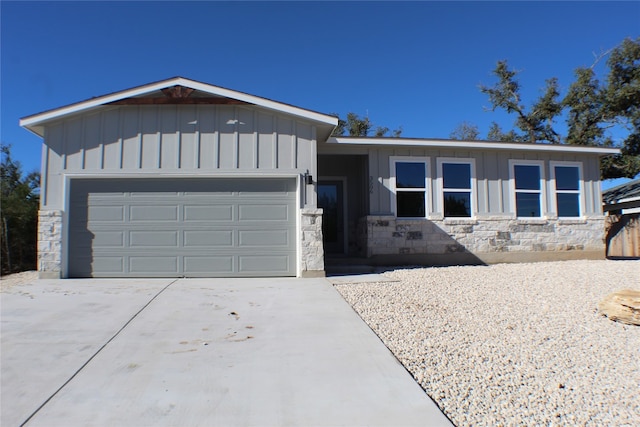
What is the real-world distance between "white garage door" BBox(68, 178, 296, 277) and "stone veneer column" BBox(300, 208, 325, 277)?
29cm

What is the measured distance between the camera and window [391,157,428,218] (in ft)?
32.7

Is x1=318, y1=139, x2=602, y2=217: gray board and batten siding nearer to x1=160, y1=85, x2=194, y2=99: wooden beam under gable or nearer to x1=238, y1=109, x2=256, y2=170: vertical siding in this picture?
x1=238, y1=109, x2=256, y2=170: vertical siding

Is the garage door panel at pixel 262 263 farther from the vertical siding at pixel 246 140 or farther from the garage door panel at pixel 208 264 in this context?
the vertical siding at pixel 246 140

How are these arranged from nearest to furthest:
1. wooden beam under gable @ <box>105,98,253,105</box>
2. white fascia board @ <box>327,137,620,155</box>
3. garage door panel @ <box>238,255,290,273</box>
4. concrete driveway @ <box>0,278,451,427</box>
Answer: concrete driveway @ <box>0,278,451,427</box>
wooden beam under gable @ <box>105,98,253,105</box>
garage door panel @ <box>238,255,290,273</box>
white fascia board @ <box>327,137,620,155</box>

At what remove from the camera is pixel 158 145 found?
7.89 metres

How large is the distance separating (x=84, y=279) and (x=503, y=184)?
34.9ft

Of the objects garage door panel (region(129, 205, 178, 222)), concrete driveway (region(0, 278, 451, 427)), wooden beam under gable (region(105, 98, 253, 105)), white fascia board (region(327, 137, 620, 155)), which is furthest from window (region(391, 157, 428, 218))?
garage door panel (region(129, 205, 178, 222))

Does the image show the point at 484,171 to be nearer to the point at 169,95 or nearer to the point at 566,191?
the point at 566,191

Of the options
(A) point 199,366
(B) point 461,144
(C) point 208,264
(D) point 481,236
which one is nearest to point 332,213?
(B) point 461,144

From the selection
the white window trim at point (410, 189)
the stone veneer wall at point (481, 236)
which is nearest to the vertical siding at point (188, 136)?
the stone veneer wall at point (481, 236)

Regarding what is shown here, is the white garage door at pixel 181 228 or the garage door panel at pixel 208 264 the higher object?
the white garage door at pixel 181 228

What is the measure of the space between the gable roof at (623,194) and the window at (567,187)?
372cm

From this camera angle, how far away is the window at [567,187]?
1067 centimetres

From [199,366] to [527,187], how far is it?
10.3 m
